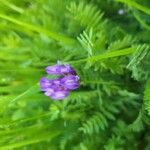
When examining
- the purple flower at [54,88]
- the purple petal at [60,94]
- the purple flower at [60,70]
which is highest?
the purple flower at [60,70]

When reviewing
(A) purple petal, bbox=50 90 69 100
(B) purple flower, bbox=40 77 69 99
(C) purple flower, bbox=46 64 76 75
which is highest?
(C) purple flower, bbox=46 64 76 75

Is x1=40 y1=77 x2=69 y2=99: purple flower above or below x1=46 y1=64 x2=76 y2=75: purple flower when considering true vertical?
below

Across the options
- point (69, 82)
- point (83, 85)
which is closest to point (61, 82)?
point (69, 82)

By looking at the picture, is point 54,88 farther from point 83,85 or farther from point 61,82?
point 83,85

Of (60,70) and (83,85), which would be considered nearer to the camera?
(60,70)

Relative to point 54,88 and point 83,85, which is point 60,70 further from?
point 83,85

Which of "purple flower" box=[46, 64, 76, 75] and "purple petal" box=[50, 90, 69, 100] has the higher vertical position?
"purple flower" box=[46, 64, 76, 75]

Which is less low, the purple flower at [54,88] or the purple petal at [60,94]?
the purple flower at [54,88]
